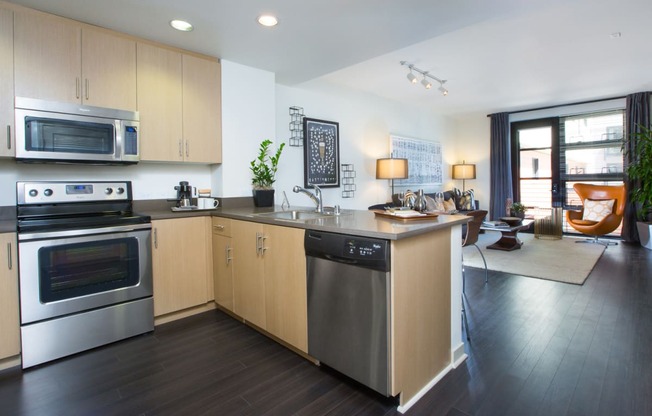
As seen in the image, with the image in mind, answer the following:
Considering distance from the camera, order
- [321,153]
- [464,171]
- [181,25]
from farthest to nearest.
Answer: [464,171] → [321,153] → [181,25]

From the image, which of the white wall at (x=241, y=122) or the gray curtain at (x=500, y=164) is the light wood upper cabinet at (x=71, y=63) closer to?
the white wall at (x=241, y=122)

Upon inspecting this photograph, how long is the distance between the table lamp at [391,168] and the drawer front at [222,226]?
3.13m

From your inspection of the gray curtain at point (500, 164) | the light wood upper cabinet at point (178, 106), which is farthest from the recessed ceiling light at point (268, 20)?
the gray curtain at point (500, 164)

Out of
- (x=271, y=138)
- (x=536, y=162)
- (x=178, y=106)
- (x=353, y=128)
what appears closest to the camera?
(x=178, y=106)

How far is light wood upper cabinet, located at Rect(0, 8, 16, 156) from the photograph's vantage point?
2.11m

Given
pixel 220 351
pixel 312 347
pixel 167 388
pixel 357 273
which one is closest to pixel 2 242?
pixel 167 388

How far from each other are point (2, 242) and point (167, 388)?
1.31 metres

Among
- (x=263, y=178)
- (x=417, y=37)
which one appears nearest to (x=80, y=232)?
(x=263, y=178)

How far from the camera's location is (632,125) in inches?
222

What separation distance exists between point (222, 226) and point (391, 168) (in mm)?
3203

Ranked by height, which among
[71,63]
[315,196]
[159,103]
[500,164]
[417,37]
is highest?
[417,37]

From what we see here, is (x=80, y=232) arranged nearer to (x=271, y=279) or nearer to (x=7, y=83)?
(x=7, y=83)

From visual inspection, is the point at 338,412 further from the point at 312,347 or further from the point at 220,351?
the point at 220,351

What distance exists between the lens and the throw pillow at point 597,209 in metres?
5.53
